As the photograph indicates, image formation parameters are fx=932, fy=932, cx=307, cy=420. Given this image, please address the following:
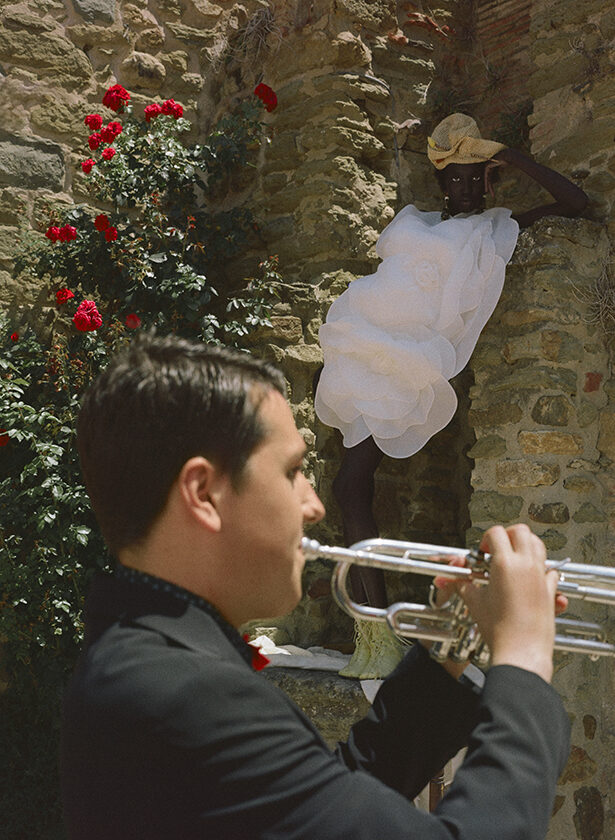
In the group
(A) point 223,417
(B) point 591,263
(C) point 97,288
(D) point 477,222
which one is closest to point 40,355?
(C) point 97,288

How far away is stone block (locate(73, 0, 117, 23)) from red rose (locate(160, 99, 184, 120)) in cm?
81

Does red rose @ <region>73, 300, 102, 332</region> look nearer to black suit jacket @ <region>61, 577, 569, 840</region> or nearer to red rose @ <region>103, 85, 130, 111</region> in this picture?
red rose @ <region>103, 85, 130, 111</region>

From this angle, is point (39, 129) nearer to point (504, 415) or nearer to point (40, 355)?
point (40, 355)

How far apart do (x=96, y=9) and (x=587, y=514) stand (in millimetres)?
3926

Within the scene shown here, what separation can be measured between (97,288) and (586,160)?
2.53 m

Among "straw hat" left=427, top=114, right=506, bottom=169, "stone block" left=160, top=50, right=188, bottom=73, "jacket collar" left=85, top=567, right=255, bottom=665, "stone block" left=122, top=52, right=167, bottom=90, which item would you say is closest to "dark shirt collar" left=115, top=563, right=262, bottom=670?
"jacket collar" left=85, top=567, right=255, bottom=665

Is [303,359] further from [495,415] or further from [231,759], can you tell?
[231,759]

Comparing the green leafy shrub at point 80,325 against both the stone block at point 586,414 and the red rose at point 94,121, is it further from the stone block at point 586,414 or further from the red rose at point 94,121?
the stone block at point 586,414

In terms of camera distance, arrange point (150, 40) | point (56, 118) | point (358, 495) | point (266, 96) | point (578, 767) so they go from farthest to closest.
Result: point (150, 40), point (56, 118), point (266, 96), point (358, 495), point (578, 767)

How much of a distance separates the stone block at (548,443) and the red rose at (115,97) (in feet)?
9.09

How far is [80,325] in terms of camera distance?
4438mm

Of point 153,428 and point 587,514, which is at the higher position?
point 153,428

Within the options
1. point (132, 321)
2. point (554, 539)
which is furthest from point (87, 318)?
point (554, 539)

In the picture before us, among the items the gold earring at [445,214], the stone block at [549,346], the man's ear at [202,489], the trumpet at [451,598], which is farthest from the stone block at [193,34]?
the man's ear at [202,489]
